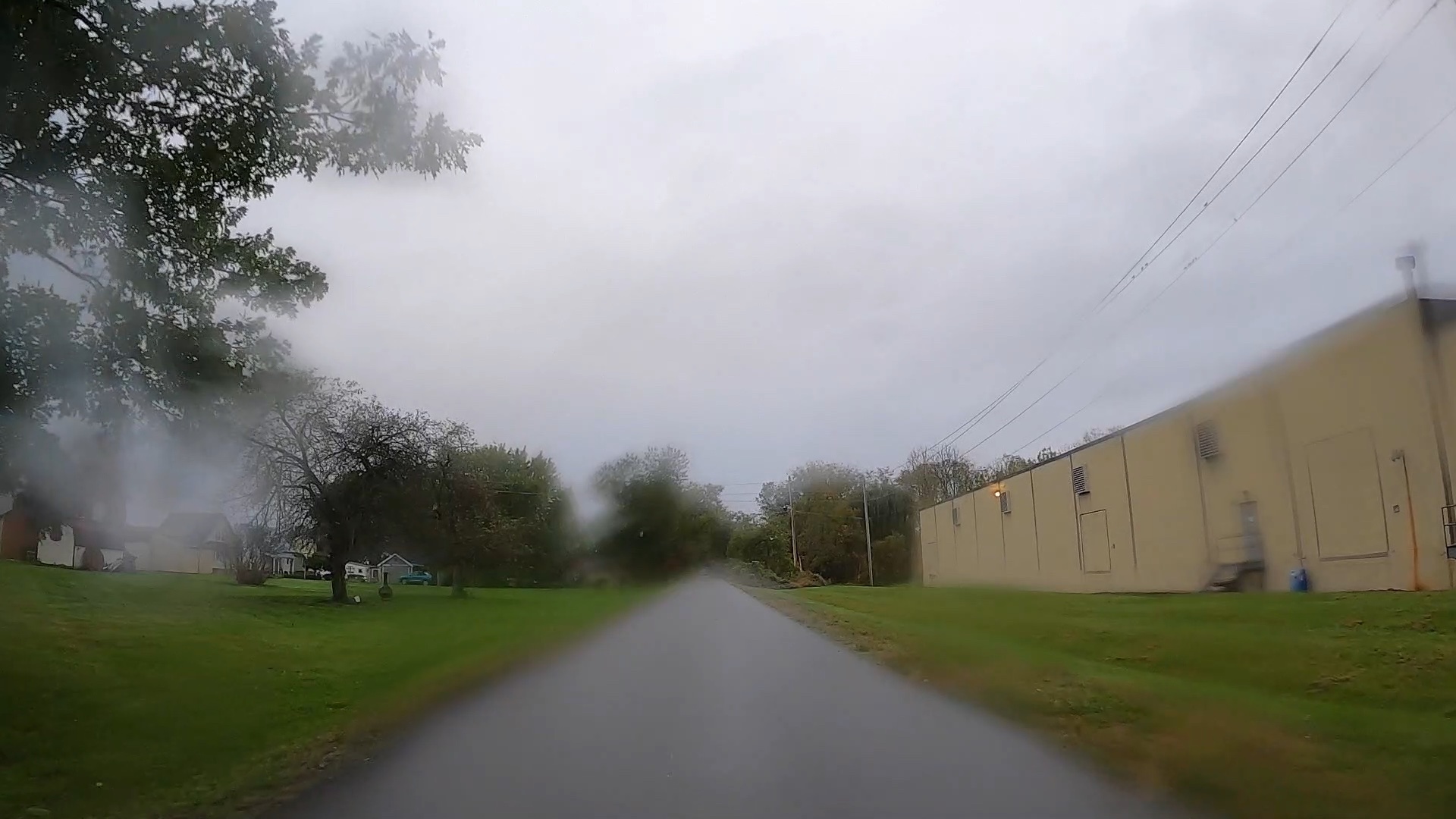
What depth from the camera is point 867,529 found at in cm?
4375

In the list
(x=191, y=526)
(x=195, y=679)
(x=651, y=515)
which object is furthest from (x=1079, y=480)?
(x=195, y=679)

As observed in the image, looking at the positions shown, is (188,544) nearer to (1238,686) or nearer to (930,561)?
(1238,686)

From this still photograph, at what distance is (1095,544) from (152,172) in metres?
18.7

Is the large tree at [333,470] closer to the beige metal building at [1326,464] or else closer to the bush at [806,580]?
the beige metal building at [1326,464]

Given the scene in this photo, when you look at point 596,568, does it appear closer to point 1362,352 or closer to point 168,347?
point 168,347

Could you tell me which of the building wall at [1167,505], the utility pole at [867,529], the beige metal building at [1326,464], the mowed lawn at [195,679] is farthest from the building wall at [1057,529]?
the mowed lawn at [195,679]

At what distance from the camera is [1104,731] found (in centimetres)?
871

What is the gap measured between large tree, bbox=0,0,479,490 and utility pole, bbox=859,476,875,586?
30212 millimetres

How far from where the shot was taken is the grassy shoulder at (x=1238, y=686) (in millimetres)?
6551

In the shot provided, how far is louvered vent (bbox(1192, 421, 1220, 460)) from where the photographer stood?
11130mm

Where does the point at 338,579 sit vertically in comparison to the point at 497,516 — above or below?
below

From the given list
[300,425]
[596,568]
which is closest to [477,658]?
[596,568]

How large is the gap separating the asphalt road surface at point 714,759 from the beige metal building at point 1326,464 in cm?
415

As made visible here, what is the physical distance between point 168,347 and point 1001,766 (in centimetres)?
881
